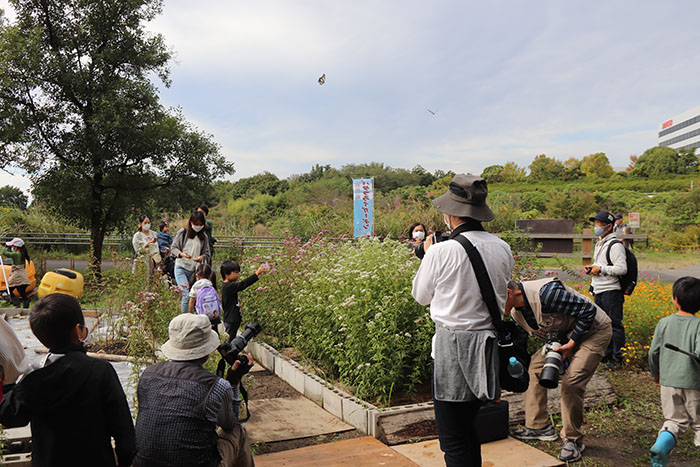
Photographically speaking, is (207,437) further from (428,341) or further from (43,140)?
(43,140)

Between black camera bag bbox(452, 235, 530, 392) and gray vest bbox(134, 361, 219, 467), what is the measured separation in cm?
148

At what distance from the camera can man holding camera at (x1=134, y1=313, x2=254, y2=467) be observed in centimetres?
256

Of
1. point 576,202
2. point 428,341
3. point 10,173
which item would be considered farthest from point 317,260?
point 576,202

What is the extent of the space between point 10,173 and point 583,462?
43.0 feet

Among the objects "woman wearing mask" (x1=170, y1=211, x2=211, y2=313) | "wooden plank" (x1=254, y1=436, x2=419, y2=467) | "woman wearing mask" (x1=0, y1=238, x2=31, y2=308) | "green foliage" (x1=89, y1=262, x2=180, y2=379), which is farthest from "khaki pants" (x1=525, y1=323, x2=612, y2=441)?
"woman wearing mask" (x1=0, y1=238, x2=31, y2=308)

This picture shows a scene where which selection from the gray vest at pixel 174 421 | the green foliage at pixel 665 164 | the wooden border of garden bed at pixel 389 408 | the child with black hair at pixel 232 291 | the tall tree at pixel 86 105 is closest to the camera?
the gray vest at pixel 174 421

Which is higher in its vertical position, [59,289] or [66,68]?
[66,68]

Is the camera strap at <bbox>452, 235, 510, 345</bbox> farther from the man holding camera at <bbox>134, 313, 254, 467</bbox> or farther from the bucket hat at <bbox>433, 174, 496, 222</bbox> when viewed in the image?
the man holding camera at <bbox>134, 313, 254, 467</bbox>

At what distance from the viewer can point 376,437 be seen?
164 inches

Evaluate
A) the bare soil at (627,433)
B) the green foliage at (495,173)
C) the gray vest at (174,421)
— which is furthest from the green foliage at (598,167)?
the gray vest at (174,421)

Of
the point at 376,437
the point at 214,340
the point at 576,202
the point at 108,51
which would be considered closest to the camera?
the point at 214,340

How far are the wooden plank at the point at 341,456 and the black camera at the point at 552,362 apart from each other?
3.62ft

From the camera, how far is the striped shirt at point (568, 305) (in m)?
3.66

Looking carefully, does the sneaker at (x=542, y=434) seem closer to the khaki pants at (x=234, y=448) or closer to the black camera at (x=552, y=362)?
the black camera at (x=552, y=362)
